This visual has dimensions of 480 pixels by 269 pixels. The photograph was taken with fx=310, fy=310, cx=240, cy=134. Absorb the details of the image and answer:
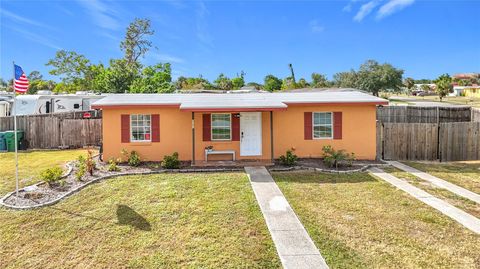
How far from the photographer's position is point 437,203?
7875 millimetres

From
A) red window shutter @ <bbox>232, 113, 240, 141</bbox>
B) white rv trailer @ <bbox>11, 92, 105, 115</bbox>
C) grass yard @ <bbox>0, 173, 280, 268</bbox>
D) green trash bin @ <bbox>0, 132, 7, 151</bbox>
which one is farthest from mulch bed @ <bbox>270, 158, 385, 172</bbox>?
white rv trailer @ <bbox>11, 92, 105, 115</bbox>

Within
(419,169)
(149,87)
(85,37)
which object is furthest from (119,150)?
(85,37)

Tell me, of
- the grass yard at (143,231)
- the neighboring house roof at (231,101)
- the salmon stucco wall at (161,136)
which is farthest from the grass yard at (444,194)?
the salmon stucco wall at (161,136)

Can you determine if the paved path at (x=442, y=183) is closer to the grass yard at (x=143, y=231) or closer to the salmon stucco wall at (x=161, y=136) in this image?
the grass yard at (x=143, y=231)

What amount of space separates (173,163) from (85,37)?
26.2 meters

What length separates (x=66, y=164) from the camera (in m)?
12.6

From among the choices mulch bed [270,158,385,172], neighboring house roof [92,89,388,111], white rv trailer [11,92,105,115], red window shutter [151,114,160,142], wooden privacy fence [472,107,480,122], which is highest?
white rv trailer [11,92,105,115]

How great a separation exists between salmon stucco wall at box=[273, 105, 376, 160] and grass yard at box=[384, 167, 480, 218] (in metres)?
2.43

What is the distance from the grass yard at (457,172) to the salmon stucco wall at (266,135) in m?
2.17

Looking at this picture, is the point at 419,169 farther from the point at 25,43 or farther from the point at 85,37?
the point at 85,37

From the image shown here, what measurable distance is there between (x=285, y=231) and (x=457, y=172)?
28.6 ft

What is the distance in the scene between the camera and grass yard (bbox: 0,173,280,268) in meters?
5.17

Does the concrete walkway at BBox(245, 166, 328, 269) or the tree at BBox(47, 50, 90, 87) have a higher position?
the tree at BBox(47, 50, 90, 87)

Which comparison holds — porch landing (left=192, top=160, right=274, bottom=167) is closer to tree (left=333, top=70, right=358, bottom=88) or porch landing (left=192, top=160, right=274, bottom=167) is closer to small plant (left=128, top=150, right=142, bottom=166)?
small plant (left=128, top=150, right=142, bottom=166)
